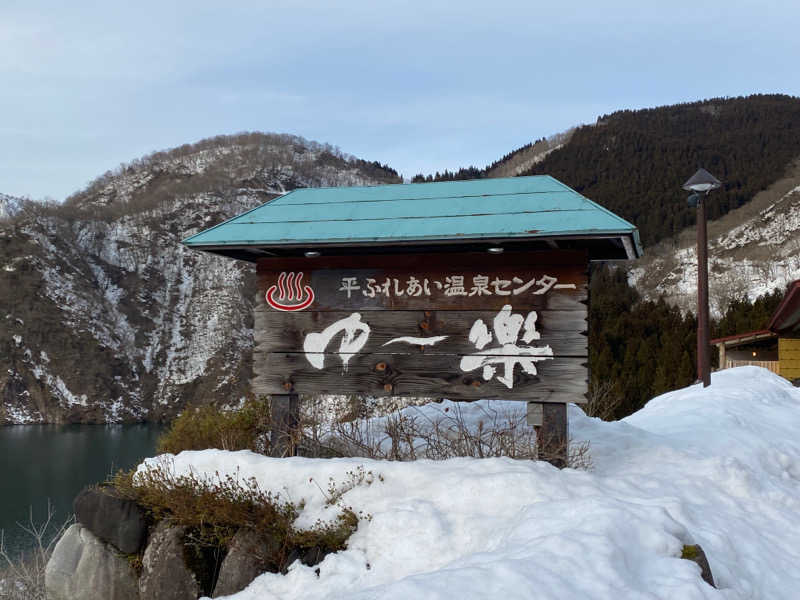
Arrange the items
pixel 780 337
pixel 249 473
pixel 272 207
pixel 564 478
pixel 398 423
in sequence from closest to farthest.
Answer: pixel 564 478
pixel 249 473
pixel 398 423
pixel 272 207
pixel 780 337

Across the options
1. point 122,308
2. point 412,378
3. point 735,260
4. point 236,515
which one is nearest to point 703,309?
point 412,378

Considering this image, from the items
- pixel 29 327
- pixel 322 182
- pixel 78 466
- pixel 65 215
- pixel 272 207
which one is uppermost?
pixel 322 182

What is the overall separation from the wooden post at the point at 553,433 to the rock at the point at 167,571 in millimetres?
3485

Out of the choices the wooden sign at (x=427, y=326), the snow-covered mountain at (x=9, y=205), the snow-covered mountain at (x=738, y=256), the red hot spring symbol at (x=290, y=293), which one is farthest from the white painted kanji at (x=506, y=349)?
the snow-covered mountain at (x=9, y=205)

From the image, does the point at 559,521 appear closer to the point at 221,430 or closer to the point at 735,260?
the point at 221,430

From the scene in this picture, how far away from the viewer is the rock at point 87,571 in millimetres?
5844

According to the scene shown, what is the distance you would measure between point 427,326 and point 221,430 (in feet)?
8.71

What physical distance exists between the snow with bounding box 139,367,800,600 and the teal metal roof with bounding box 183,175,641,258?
2215 millimetres

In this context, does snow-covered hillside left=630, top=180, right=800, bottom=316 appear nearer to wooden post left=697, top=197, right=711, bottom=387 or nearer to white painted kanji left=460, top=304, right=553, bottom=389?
wooden post left=697, top=197, right=711, bottom=387

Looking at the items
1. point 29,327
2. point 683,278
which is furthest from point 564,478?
point 29,327

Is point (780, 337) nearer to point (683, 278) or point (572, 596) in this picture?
point (572, 596)

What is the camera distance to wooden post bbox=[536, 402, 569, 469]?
20.1ft

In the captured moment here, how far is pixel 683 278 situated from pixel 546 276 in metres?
48.1

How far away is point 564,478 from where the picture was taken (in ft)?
18.0
